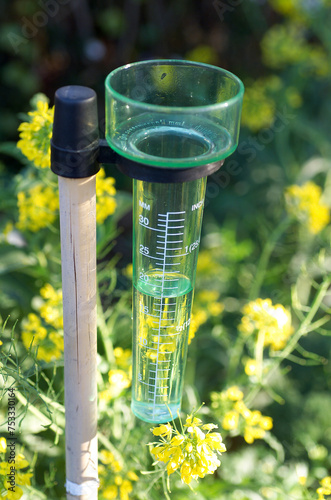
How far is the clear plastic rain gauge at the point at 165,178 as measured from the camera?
2.43 ft

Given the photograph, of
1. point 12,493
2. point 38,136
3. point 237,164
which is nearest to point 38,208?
point 38,136

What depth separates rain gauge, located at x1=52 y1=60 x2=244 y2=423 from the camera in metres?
0.74

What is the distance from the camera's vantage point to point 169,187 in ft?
2.61

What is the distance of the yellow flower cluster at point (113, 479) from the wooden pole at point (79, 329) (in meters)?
0.07

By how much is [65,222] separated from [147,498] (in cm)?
61

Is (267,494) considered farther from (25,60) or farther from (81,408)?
(25,60)

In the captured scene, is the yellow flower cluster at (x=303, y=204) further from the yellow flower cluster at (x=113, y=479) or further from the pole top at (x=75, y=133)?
the pole top at (x=75, y=133)

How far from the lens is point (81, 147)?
0.75 meters

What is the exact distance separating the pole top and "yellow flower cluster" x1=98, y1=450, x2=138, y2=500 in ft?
1.92

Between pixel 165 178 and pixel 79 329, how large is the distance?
0.27 metres

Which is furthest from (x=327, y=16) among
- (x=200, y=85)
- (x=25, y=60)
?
(x=200, y=85)

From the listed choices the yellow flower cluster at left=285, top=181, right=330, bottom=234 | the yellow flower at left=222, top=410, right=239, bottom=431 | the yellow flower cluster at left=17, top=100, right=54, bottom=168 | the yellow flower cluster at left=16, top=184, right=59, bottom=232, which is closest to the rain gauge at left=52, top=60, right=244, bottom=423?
the yellow flower at left=222, top=410, right=239, bottom=431

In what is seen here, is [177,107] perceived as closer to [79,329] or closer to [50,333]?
[79,329]

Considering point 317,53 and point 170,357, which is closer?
point 170,357
